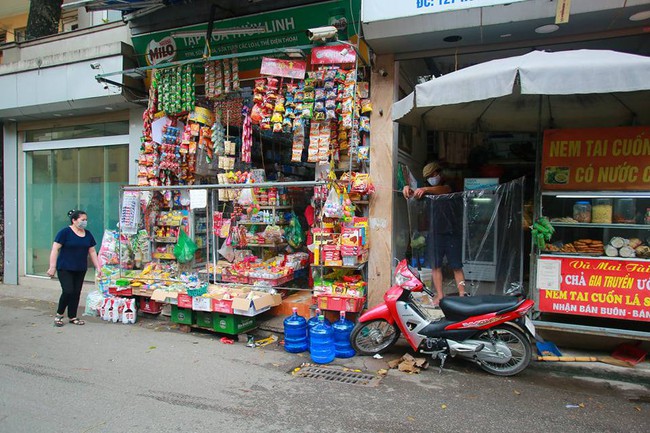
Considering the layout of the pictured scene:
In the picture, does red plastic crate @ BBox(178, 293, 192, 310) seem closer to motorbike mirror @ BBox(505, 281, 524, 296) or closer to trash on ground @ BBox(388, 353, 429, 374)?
trash on ground @ BBox(388, 353, 429, 374)

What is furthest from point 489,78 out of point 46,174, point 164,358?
point 46,174

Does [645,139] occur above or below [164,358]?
above

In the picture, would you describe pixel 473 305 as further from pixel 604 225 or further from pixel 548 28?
pixel 548 28

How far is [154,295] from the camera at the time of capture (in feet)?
22.4

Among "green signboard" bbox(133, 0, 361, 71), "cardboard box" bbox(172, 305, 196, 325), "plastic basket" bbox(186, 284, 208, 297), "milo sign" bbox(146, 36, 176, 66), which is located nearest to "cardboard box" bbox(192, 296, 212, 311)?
"plastic basket" bbox(186, 284, 208, 297)

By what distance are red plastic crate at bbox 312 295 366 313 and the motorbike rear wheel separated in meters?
1.76

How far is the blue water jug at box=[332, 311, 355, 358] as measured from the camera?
5.45m

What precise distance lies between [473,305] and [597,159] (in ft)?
7.85

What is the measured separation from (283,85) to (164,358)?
14.4ft

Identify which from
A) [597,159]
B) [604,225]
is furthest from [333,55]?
[604,225]

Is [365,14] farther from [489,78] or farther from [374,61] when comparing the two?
[489,78]

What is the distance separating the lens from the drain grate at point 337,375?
15.6ft

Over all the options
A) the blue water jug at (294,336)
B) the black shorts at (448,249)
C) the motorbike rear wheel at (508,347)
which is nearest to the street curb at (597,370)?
the motorbike rear wheel at (508,347)

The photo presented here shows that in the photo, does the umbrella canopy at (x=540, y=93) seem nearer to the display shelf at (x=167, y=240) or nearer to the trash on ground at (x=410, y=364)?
the trash on ground at (x=410, y=364)
